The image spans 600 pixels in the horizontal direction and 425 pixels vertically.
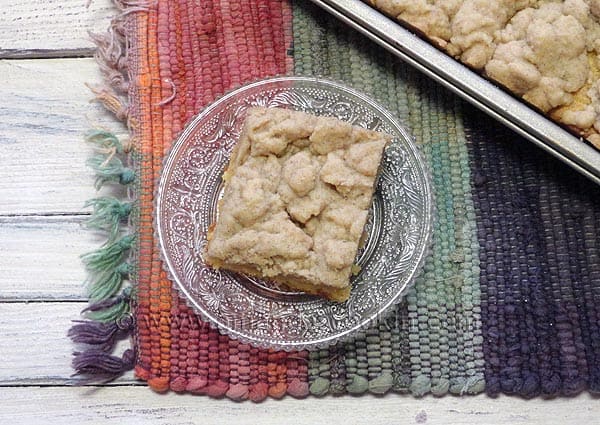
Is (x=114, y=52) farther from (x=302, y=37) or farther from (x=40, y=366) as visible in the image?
(x=40, y=366)

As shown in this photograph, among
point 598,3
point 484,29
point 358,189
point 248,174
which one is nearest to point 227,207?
point 248,174

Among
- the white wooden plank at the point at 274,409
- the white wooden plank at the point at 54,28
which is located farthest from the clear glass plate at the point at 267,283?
the white wooden plank at the point at 54,28

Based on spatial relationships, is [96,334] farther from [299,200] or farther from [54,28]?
[54,28]

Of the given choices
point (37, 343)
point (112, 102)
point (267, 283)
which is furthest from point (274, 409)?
point (112, 102)

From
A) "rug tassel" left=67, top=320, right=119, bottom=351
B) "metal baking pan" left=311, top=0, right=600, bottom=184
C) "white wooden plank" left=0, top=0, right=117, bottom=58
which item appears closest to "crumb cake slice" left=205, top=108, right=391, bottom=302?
"metal baking pan" left=311, top=0, right=600, bottom=184

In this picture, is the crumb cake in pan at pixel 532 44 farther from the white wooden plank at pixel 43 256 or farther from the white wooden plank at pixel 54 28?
the white wooden plank at pixel 43 256

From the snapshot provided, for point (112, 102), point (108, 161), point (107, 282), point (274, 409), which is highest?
point (112, 102)
